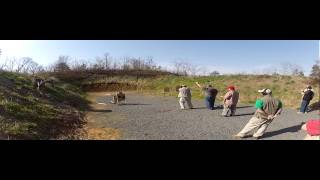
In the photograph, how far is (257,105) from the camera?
6395mm

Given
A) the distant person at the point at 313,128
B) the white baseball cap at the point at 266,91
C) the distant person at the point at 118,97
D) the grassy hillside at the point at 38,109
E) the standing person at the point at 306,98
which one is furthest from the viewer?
the standing person at the point at 306,98

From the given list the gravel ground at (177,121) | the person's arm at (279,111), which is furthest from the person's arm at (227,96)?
the person's arm at (279,111)

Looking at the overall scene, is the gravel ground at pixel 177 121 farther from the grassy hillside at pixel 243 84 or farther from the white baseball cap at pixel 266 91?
the white baseball cap at pixel 266 91

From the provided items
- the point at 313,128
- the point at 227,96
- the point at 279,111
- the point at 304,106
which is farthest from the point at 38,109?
the point at 304,106

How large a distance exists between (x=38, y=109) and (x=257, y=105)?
3.90m

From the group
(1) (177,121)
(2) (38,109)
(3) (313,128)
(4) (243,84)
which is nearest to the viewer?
(3) (313,128)

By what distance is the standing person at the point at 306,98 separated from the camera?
673 cm

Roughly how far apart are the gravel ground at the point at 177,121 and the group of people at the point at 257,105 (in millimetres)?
97

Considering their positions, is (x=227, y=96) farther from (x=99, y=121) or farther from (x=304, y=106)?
(x=99, y=121)
